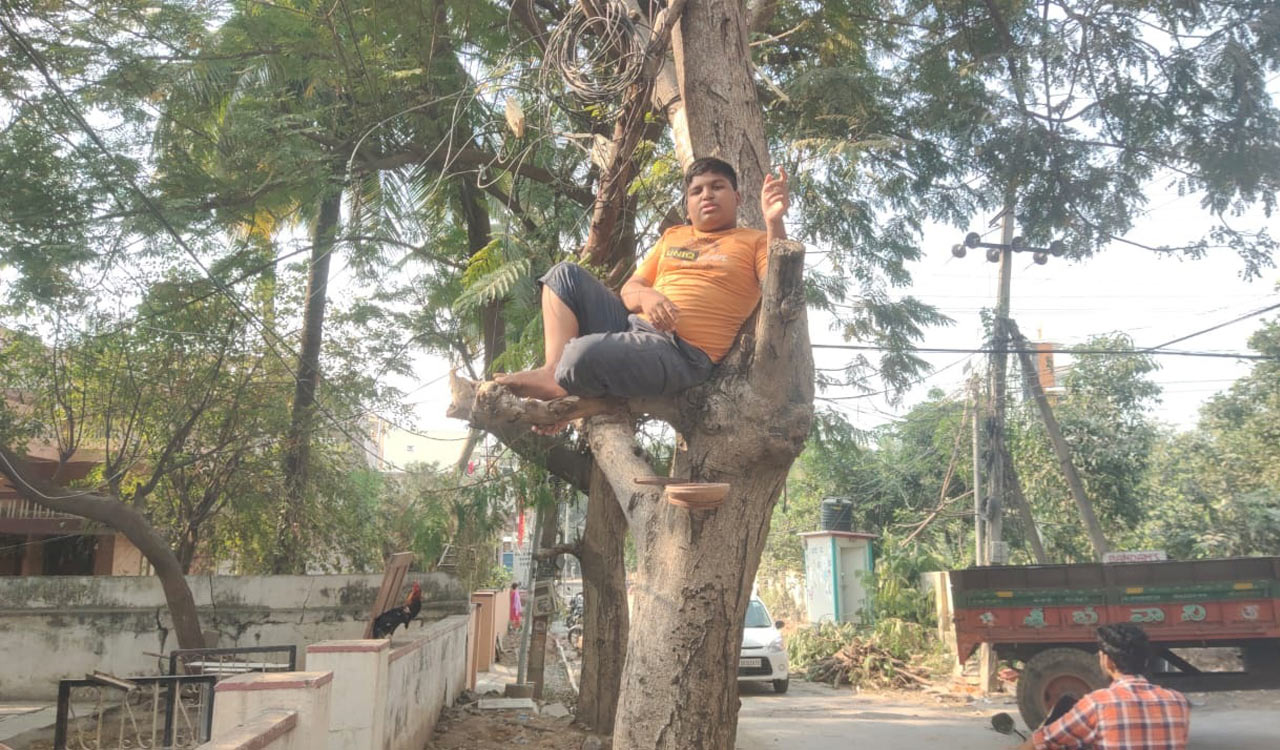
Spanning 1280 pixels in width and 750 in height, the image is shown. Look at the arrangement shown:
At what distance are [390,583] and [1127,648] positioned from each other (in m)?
7.13

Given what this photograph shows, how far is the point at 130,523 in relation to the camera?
33.6ft

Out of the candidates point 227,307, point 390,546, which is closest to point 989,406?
point 390,546

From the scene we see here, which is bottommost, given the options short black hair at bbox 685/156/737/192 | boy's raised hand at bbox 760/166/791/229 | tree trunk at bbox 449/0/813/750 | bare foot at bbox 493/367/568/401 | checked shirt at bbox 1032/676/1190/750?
checked shirt at bbox 1032/676/1190/750

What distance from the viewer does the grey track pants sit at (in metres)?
3.23

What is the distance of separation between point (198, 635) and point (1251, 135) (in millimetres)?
11638

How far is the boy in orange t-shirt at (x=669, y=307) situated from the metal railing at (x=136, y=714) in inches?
162

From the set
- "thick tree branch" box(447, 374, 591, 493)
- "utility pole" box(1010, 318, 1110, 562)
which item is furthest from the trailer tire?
"thick tree branch" box(447, 374, 591, 493)

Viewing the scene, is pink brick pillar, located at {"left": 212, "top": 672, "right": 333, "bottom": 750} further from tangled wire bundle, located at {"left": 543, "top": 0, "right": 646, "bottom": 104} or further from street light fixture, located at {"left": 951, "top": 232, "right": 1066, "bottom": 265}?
street light fixture, located at {"left": 951, "top": 232, "right": 1066, "bottom": 265}

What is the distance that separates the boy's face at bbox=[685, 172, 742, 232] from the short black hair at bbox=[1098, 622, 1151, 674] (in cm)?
252

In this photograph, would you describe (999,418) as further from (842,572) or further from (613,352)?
(613,352)

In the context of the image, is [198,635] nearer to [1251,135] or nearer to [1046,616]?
[1046,616]

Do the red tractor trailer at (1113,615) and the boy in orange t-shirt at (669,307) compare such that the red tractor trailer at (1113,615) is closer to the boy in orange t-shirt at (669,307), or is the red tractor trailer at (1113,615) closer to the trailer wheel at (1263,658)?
the trailer wheel at (1263,658)

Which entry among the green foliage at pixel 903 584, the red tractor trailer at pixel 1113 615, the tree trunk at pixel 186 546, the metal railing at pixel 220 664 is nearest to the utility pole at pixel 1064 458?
the red tractor trailer at pixel 1113 615

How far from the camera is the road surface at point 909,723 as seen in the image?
10.1 meters
